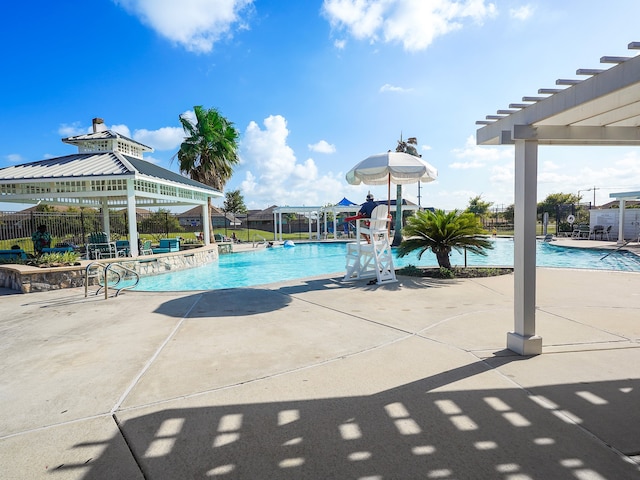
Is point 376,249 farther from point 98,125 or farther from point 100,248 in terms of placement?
point 98,125

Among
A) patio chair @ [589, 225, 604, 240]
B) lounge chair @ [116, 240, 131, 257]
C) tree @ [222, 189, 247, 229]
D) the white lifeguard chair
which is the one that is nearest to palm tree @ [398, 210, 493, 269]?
the white lifeguard chair

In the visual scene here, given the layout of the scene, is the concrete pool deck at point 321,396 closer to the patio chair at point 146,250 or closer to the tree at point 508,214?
the patio chair at point 146,250

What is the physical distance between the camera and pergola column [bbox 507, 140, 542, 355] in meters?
3.21

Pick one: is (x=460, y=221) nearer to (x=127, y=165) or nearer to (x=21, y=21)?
(x=127, y=165)

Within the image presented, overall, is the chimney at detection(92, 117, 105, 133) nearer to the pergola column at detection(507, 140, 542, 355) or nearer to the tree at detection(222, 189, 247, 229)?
the pergola column at detection(507, 140, 542, 355)

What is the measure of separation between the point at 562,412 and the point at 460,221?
22.5ft

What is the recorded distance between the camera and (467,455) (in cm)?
190

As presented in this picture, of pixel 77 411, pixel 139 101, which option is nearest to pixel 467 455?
pixel 77 411

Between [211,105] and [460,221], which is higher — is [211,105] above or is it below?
above

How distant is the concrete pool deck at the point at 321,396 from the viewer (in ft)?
6.15

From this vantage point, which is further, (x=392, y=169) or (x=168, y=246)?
(x=168, y=246)

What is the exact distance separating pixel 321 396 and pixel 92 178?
1189 centimetres

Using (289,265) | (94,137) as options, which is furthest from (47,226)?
(289,265)

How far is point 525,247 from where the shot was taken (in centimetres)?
327
